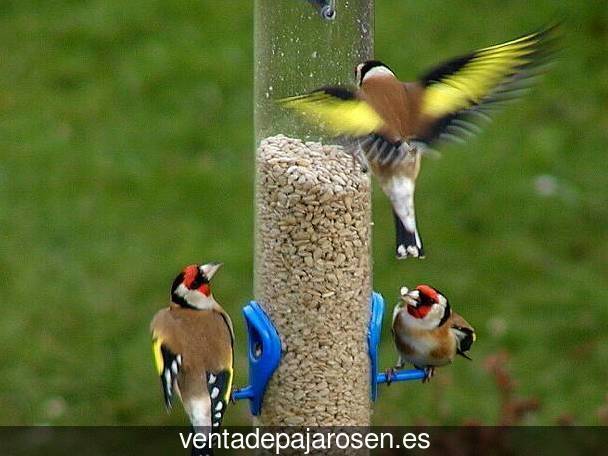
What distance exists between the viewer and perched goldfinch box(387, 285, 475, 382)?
141 inches

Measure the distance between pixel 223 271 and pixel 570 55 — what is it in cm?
260

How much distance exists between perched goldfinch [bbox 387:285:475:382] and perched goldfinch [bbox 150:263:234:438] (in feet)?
1.68

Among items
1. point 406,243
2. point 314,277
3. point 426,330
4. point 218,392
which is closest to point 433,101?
point 406,243

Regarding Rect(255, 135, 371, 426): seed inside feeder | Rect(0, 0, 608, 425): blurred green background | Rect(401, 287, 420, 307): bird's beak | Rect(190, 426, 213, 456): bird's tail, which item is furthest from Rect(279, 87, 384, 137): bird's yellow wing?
Rect(0, 0, 608, 425): blurred green background

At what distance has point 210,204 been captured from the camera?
22.1ft

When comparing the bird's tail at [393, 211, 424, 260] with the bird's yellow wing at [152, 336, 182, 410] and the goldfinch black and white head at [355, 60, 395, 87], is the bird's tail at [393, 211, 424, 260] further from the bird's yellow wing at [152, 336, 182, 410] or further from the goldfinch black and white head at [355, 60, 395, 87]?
the bird's yellow wing at [152, 336, 182, 410]

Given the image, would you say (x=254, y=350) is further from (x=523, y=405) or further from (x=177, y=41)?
(x=177, y=41)

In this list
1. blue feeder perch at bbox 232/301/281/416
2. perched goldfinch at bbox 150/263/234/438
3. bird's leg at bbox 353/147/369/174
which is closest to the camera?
perched goldfinch at bbox 150/263/234/438

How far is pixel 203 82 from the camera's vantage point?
25.2 ft

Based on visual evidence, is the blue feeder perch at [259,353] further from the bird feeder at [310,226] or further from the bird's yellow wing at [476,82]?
the bird's yellow wing at [476,82]

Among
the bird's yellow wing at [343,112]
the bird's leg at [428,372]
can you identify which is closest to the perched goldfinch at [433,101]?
the bird's yellow wing at [343,112]

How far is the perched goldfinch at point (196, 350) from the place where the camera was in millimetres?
3230

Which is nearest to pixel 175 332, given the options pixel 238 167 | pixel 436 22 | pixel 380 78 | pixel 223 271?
pixel 380 78

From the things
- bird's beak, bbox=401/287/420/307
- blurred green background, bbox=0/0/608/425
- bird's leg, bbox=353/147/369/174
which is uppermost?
bird's leg, bbox=353/147/369/174
